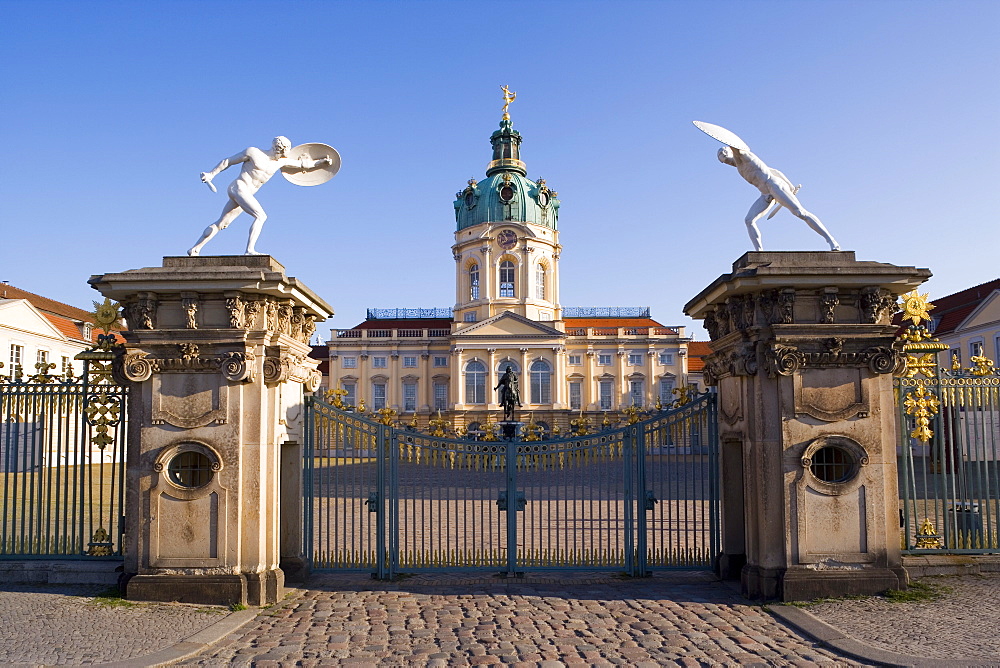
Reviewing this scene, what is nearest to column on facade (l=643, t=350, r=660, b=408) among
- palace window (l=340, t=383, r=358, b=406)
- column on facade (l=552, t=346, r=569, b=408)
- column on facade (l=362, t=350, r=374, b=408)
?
column on facade (l=552, t=346, r=569, b=408)

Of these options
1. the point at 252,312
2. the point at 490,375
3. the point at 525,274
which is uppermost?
the point at 525,274

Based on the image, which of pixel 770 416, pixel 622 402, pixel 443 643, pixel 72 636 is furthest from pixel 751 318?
pixel 622 402

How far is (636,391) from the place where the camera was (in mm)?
65188

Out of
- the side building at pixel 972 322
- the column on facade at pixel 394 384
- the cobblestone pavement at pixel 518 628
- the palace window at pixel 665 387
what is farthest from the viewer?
the column on facade at pixel 394 384

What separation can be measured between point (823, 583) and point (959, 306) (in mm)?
35673

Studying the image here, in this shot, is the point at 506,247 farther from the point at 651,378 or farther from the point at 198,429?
the point at 198,429

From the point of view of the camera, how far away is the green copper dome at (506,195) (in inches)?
2552

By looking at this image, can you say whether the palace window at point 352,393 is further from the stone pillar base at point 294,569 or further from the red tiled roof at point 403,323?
the stone pillar base at point 294,569

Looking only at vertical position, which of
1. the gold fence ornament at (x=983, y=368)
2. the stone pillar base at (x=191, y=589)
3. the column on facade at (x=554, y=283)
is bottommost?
the stone pillar base at (x=191, y=589)

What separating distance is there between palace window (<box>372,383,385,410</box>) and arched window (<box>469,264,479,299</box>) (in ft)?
35.3

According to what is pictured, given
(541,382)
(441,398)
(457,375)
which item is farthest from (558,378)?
(441,398)

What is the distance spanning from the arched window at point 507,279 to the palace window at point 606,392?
34.4 ft

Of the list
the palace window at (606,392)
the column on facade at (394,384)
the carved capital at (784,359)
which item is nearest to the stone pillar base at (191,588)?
the carved capital at (784,359)

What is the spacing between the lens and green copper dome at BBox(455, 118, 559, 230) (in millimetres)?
64812
